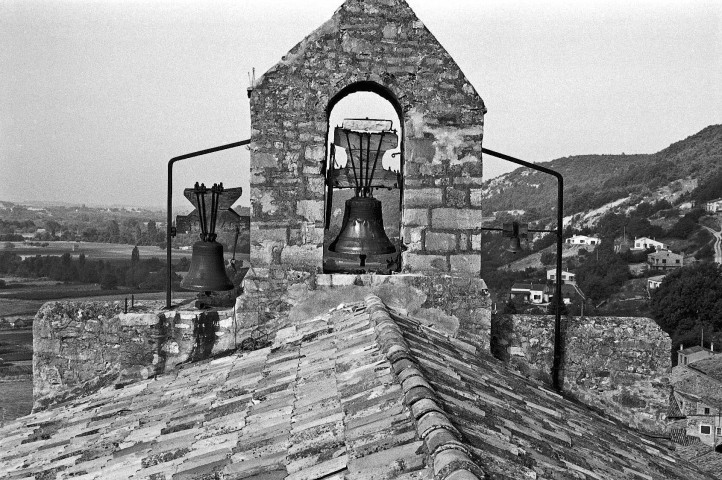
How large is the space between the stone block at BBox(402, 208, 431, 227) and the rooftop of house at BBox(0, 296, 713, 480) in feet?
2.17

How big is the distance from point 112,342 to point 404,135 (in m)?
2.95

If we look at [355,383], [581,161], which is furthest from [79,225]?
[581,161]

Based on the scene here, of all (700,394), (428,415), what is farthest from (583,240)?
(428,415)

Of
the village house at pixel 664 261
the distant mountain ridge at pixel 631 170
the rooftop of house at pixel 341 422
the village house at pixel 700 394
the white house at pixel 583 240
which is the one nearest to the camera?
the rooftop of house at pixel 341 422

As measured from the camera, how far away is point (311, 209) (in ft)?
21.2

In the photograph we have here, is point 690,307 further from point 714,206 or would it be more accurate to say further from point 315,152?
point 315,152

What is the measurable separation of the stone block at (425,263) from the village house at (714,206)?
6951cm

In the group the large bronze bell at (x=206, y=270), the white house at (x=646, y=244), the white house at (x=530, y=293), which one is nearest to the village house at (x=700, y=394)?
the white house at (x=530, y=293)

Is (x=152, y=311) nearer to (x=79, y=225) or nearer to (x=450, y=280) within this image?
(x=450, y=280)

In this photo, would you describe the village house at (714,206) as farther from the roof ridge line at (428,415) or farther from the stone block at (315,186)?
the roof ridge line at (428,415)

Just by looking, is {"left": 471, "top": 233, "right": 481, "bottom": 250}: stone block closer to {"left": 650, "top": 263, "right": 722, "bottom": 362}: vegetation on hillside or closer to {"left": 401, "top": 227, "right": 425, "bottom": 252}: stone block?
{"left": 401, "top": 227, "right": 425, "bottom": 252}: stone block

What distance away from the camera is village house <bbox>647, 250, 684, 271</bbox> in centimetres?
6581

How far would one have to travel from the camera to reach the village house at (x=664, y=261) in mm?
65812

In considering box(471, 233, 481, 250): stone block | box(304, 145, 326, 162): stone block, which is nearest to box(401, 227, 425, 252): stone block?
box(471, 233, 481, 250): stone block
